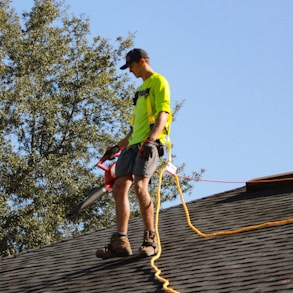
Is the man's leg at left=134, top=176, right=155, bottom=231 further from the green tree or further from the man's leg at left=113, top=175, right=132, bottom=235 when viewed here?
the green tree

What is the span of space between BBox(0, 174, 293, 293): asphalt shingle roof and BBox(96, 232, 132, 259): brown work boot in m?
0.07

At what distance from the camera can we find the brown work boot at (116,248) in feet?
20.6

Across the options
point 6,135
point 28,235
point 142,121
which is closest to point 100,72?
point 6,135

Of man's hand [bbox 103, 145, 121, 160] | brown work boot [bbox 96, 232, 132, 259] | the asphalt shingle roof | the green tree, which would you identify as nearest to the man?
brown work boot [bbox 96, 232, 132, 259]

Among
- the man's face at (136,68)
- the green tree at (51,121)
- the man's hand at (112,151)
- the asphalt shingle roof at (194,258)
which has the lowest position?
the asphalt shingle roof at (194,258)

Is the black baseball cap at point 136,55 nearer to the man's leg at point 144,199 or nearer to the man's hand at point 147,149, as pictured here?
the man's hand at point 147,149

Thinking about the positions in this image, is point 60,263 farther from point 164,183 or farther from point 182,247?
point 164,183

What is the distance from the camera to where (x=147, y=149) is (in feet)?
19.7

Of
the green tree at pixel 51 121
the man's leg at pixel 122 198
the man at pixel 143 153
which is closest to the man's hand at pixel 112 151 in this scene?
the man at pixel 143 153

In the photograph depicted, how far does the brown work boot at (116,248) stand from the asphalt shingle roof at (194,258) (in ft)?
0.22

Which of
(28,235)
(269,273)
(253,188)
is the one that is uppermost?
(28,235)

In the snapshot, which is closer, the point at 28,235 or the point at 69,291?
the point at 69,291

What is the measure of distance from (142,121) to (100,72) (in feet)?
55.4

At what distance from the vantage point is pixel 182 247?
6.38m
